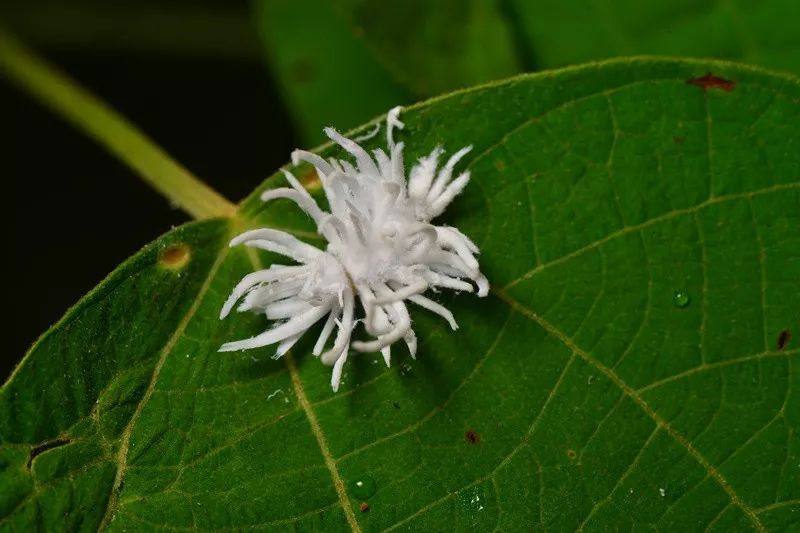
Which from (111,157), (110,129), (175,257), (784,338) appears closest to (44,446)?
A: (175,257)

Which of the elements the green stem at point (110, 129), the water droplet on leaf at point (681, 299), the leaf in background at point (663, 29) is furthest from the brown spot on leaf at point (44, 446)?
the leaf in background at point (663, 29)

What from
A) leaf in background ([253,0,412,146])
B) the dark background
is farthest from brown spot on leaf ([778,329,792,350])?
the dark background

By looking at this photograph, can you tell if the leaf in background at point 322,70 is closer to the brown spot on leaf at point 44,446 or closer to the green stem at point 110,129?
the green stem at point 110,129

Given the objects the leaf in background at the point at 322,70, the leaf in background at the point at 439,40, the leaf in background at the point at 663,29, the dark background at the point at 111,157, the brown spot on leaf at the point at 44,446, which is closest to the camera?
the brown spot on leaf at the point at 44,446

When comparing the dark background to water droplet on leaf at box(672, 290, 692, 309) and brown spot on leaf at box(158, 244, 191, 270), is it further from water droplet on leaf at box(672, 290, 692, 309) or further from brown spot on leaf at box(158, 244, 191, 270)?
water droplet on leaf at box(672, 290, 692, 309)

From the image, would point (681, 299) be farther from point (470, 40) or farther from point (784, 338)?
point (470, 40)

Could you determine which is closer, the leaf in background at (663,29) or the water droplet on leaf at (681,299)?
the water droplet on leaf at (681,299)

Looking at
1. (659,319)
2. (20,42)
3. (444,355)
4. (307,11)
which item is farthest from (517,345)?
(20,42)
